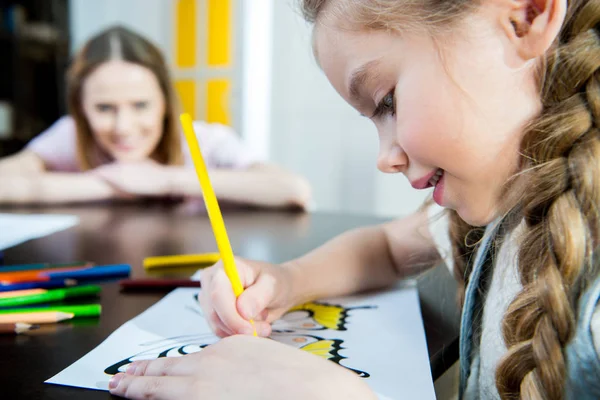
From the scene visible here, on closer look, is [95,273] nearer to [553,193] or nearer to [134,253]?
[134,253]

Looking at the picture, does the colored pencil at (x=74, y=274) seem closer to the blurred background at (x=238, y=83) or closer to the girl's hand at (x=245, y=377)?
the girl's hand at (x=245, y=377)

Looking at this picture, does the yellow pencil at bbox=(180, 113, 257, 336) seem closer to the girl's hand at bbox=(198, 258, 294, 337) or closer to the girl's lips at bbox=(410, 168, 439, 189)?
the girl's hand at bbox=(198, 258, 294, 337)

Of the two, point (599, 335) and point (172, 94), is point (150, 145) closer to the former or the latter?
point (172, 94)

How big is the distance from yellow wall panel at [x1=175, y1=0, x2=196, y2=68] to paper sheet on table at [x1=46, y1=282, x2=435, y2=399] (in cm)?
230

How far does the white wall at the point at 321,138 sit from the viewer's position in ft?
7.73

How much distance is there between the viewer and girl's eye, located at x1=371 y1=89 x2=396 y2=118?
0.43 m

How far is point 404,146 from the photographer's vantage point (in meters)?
0.43

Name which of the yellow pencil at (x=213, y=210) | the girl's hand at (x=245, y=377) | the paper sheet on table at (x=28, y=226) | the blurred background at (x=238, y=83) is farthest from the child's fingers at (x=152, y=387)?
the blurred background at (x=238, y=83)

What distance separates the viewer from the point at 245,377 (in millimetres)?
328

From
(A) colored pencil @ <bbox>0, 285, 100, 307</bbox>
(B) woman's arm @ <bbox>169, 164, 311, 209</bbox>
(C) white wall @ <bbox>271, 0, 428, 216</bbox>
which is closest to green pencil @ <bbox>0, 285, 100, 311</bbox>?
(A) colored pencil @ <bbox>0, 285, 100, 307</bbox>

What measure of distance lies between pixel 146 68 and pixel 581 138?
4.30ft

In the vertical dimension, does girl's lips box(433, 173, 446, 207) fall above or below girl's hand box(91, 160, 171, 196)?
above

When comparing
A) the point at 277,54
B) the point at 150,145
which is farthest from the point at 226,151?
the point at 277,54

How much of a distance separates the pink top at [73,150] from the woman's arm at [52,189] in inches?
10.0
